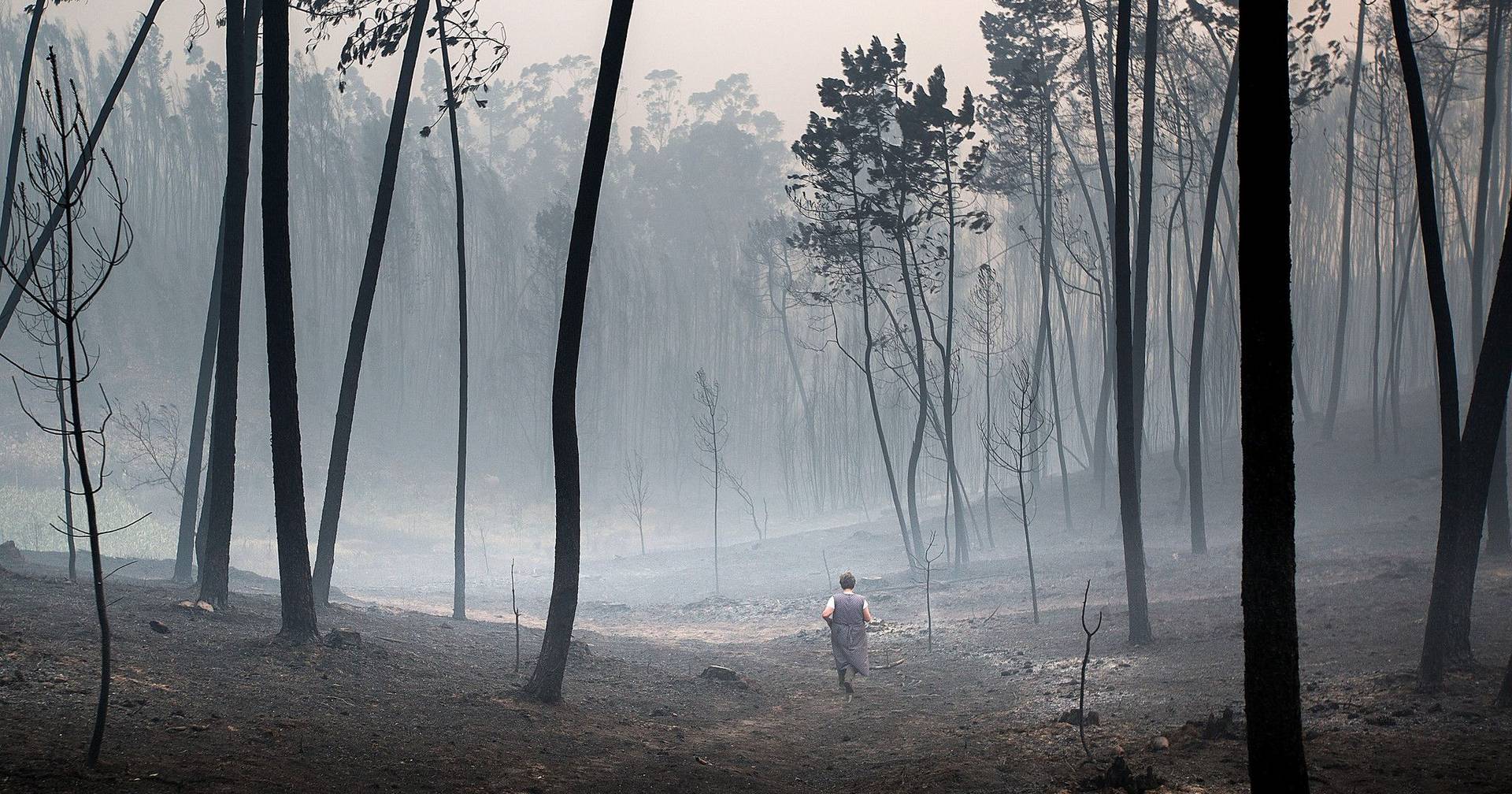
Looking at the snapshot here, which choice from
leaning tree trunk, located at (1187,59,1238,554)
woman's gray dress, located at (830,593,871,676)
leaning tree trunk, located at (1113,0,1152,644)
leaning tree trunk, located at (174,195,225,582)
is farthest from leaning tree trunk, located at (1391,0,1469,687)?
leaning tree trunk, located at (174,195,225,582)

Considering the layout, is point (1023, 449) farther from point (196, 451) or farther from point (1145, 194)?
point (196, 451)

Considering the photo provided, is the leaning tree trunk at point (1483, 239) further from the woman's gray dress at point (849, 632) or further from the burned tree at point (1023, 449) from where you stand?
the woman's gray dress at point (849, 632)

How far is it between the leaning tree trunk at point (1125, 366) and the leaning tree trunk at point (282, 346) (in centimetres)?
990

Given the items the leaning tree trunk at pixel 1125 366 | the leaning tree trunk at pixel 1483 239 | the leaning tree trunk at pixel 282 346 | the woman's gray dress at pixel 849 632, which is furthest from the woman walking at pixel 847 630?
the leaning tree trunk at pixel 1483 239

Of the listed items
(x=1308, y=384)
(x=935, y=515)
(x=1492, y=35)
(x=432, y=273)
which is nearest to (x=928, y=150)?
(x=1492, y=35)

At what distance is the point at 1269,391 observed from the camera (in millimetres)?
4309

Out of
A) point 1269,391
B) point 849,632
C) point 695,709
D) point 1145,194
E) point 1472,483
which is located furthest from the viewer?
point 1145,194

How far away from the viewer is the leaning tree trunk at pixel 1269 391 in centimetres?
429

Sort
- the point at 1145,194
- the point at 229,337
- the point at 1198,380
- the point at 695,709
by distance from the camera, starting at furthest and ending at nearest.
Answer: the point at 1198,380, the point at 1145,194, the point at 229,337, the point at 695,709

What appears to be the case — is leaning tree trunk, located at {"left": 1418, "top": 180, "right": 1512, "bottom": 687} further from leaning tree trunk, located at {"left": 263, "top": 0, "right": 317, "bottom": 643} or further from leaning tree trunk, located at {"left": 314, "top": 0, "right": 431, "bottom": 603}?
leaning tree trunk, located at {"left": 314, "top": 0, "right": 431, "bottom": 603}

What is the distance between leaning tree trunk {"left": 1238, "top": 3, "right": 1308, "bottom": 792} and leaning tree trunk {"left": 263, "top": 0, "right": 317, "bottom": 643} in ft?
28.5

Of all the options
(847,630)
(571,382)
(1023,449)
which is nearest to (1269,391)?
(571,382)

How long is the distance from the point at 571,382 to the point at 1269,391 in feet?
21.9

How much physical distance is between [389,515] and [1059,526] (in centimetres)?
3427
